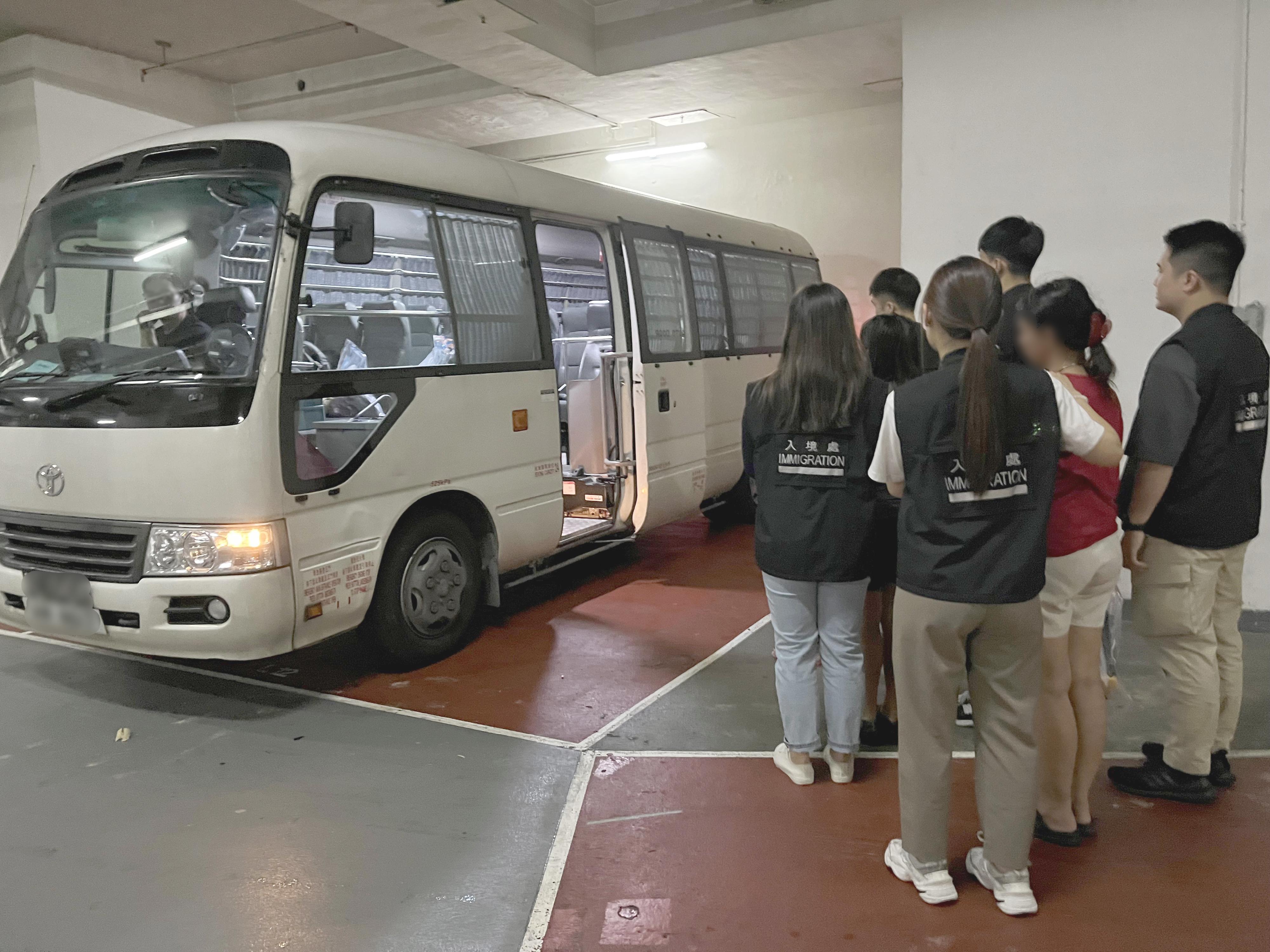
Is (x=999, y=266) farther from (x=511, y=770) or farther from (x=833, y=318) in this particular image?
(x=511, y=770)

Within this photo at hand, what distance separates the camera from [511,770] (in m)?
3.77

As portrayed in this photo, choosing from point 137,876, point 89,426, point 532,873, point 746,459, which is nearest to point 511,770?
point 532,873

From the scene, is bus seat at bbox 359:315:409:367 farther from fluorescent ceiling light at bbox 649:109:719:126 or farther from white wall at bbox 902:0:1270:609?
fluorescent ceiling light at bbox 649:109:719:126

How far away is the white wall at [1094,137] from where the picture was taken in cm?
521

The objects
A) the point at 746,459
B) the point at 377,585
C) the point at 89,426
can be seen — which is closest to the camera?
the point at 746,459

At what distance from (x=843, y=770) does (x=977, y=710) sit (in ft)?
3.17

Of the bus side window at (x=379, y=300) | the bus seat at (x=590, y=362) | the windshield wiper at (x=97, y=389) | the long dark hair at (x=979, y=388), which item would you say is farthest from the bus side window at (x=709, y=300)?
the long dark hair at (x=979, y=388)

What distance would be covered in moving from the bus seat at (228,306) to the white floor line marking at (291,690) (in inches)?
67.4

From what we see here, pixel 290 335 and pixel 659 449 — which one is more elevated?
pixel 290 335

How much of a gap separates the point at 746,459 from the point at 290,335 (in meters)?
2.13

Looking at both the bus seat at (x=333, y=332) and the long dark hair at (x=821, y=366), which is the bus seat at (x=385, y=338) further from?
the long dark hair at (x=821, y=366)

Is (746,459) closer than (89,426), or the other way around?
(746,459)

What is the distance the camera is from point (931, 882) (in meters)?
2.79

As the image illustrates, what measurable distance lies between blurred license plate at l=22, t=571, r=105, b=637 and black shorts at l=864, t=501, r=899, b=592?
132 inches
